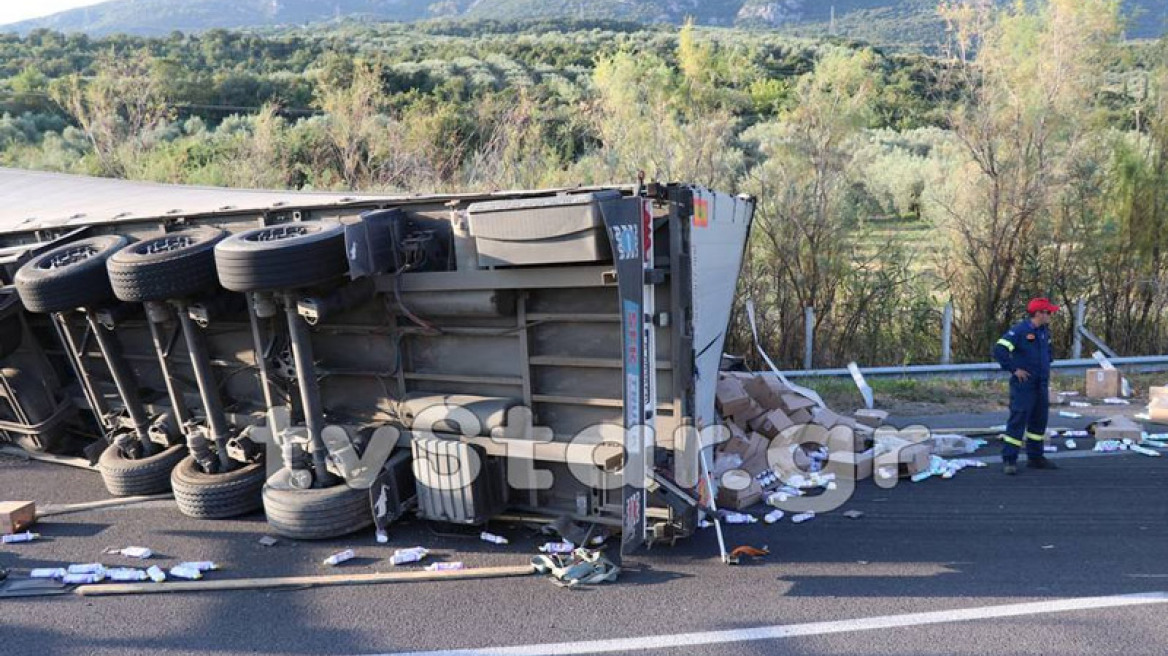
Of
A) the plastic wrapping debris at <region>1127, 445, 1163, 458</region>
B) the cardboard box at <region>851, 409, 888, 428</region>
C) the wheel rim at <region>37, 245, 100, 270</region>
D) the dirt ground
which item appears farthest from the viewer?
the dirt ground

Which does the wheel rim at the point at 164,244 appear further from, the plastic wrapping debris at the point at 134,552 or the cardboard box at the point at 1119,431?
the cardboard box at the point at 1119,431

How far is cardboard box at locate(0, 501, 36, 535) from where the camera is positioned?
18.6 ft

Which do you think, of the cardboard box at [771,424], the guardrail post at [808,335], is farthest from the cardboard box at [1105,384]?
the cardboard box at [771,424]

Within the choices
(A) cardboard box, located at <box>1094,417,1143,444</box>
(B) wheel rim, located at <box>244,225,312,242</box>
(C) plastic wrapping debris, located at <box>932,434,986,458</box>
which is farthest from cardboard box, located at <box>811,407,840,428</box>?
(B) wheel rim, located at <box>244,225,312,242</box>

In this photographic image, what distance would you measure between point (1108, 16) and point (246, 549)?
13.0 meters

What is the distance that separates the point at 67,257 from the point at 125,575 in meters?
2.64

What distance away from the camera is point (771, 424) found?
22.8 feet

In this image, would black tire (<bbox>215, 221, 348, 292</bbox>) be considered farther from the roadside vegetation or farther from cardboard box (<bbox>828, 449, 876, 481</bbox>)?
the roadside vegetation

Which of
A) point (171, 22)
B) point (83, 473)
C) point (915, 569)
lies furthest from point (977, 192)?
point (171, 22)

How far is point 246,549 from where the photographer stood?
5348 mm

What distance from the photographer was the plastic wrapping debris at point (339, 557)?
16.6 feet

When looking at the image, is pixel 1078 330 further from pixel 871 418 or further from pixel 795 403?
pixel 795 403

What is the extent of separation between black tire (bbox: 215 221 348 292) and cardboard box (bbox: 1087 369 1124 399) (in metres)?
8.57

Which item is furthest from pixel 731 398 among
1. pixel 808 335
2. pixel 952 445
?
pixel 808 335
